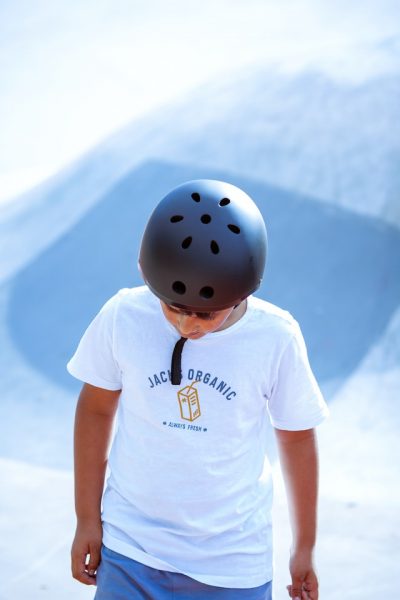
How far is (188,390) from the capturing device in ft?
6.05

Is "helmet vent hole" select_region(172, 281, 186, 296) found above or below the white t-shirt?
above

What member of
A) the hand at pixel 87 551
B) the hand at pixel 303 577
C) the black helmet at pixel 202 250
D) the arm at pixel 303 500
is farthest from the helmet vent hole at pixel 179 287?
the hand at pixel 303 577

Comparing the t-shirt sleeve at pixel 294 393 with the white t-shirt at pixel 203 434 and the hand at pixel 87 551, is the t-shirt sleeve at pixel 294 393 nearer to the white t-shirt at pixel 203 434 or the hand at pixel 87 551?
the white t-shirt at pixel 203 434

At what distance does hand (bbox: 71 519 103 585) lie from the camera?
1.92 m

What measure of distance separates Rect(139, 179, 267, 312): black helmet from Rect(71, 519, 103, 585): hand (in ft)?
1.93

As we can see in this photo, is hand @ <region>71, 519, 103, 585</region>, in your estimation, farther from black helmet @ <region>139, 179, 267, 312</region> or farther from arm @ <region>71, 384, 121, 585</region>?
black helmet @ <region>139, 179, 267, 312</region>

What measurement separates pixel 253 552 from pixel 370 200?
471 cm

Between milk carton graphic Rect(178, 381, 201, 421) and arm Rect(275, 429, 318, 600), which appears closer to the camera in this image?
milk carton graphic Rect(178, 381, 201, 421)

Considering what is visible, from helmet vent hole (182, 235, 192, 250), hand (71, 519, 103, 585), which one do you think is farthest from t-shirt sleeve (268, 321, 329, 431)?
hand (71, 519, 103, 585)

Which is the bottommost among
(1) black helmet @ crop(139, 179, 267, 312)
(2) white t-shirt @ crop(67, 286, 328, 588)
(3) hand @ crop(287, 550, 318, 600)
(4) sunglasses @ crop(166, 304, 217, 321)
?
(3) hand @ crop(287, 550, 318, 600)

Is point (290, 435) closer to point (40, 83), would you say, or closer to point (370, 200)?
point (370, 200)

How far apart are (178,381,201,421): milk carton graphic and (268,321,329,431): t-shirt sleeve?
0.19 metres

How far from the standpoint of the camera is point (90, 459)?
200 cm

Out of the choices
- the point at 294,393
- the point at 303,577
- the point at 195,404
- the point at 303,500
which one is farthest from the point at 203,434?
the point at 303,577
